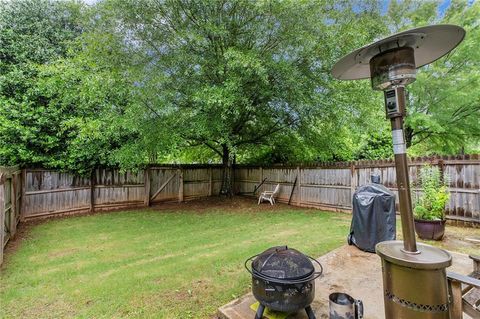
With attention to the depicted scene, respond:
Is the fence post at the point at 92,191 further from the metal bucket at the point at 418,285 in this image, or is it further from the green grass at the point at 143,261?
the metal bucket at the point at 418,285

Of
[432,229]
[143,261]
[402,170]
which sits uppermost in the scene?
[402,170]

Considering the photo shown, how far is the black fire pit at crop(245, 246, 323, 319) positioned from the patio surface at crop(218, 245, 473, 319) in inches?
13.2

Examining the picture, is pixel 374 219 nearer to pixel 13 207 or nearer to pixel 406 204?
pixel 406 204

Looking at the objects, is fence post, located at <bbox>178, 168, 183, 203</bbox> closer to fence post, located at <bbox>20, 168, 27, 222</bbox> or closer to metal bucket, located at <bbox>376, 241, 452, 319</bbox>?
fence post, located at <bbox>20, 168, 27, 222</bbox>

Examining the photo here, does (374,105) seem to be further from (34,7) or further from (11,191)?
(34,7)

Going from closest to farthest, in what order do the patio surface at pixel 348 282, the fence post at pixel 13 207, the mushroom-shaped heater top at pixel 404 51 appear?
the mushroom-shaped heater top at pixel 404 51
the patio surface at pixel 348 282
the fence post at pixel 13 207

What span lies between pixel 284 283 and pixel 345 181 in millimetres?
6388

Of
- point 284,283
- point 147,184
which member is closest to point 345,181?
point 284,283

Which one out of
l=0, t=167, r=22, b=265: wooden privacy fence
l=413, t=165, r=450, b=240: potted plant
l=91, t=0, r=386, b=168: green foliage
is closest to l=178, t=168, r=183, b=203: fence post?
l=91, t=0, r=386, b=168: green foliage

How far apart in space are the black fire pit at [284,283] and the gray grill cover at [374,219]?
248cm

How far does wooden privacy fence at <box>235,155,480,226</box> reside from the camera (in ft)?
18.6

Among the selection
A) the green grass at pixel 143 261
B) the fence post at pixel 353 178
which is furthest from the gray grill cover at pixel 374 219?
the fence post at pixel 353 178

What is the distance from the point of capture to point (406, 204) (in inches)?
67.0

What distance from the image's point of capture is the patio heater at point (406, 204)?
1493 mm
